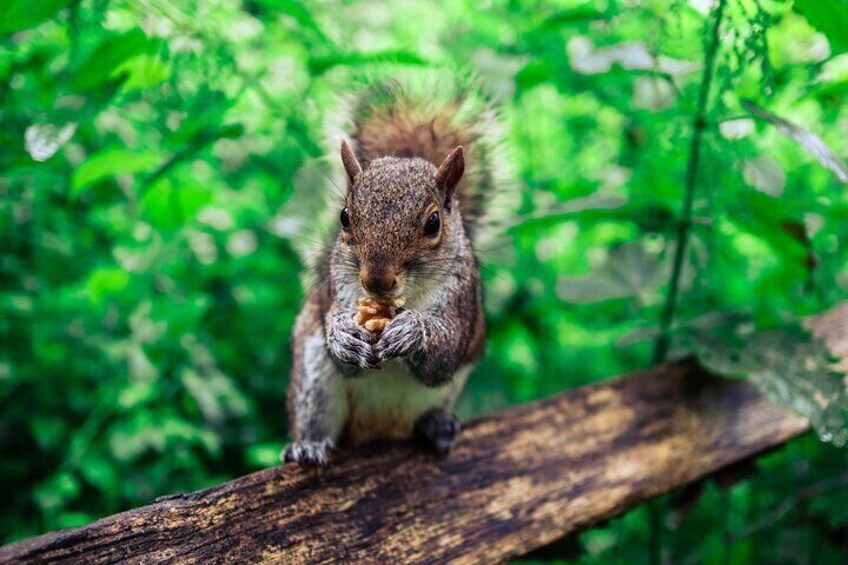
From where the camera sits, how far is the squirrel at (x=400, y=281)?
1.42 metres

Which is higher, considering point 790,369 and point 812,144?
point 812,144

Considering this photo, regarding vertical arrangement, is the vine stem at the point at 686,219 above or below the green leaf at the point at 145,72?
below

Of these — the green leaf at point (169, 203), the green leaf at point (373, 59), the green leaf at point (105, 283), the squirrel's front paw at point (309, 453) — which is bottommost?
the squirrel's front paw at point (309, 453)

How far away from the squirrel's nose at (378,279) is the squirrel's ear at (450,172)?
11.1 inches

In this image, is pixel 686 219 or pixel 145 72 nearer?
pixel 145 72

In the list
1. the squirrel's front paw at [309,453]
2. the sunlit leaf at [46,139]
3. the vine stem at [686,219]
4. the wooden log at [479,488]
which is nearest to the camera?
the wooden log at [479,488]

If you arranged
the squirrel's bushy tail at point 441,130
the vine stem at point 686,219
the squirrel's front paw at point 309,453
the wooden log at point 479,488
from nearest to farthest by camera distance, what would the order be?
the wooden log at point 479,488 → the squirrel's front paw at point 309,453 → the vine stem at point 686,219 → the squirrel's bushy tail at point 441,130

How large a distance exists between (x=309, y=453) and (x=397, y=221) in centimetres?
54

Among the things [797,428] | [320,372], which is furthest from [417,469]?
[797,428]

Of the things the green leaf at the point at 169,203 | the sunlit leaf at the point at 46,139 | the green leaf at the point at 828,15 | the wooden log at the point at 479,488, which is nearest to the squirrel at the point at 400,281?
the wooden log at the point at 479,488

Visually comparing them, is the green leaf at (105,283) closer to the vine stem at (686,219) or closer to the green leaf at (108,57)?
the green leaf at (108,57)

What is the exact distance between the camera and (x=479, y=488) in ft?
5.20

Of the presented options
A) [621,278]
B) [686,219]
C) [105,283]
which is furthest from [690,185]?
[105,283]

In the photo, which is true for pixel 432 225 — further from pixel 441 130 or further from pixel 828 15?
pixel 828 15
